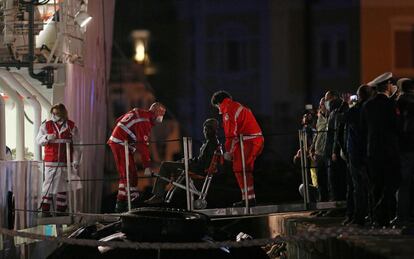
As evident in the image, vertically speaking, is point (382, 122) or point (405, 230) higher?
point (382, 122)

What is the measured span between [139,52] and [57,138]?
1434cm

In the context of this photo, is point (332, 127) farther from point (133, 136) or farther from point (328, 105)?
point (133, 136)

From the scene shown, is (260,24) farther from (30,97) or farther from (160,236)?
(160,236)

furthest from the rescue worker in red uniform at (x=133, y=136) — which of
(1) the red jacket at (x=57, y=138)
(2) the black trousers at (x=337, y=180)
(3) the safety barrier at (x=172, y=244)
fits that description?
(3) the safety barrier at (x=172, y=244)

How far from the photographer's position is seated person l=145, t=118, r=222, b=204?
9410 millimetres

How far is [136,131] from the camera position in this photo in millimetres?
9711

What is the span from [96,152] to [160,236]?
6599 millimetres

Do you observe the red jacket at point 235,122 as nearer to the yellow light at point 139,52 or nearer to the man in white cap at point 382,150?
the man in white cap at point 382,150

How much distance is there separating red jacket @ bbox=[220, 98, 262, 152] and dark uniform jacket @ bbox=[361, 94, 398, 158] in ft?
8.19

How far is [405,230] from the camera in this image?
6844 mm

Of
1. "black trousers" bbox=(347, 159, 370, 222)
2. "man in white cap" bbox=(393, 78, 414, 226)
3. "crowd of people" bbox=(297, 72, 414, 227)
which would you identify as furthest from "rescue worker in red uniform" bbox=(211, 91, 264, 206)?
"man in white cap" bbox=(393, 78, 414, 226)

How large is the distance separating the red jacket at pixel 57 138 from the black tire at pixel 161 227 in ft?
12.7

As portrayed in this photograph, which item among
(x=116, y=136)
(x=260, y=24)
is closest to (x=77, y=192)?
(x=116, y=136)

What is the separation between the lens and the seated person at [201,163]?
9.41 meters
